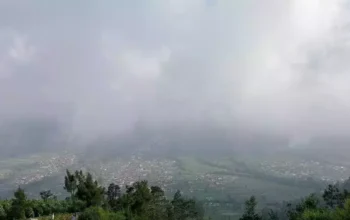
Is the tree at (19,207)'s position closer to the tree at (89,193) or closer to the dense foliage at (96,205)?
the dense foliage at (96,205)

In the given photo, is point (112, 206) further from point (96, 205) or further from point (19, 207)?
point (19, 207)

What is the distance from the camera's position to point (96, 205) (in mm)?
85062

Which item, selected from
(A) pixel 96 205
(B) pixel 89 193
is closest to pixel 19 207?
(A) pixel 96 205

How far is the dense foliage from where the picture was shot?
70000 mm

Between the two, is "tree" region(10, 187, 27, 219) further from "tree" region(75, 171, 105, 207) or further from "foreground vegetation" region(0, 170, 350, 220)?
"tree" region(75, 171, 105, 207)

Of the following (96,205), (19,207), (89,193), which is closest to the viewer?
(19,207)

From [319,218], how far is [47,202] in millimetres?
45505

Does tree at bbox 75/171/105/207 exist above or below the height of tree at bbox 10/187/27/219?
above

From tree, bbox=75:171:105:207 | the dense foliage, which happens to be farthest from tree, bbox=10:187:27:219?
tree, bbox=75:171:105:207

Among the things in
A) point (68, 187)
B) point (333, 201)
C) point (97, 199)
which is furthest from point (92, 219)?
point (333, 201)

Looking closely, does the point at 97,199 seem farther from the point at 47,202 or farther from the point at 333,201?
the point at 333,201

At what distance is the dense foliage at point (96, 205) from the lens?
70.0 meters

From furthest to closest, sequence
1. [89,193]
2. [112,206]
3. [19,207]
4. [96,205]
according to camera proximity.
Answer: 1. [112,206]
2. [89,193]
3. [96,205]
4. [19,207]

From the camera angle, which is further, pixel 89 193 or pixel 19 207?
pixel 89 193
